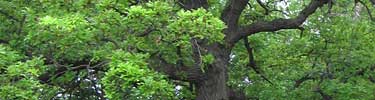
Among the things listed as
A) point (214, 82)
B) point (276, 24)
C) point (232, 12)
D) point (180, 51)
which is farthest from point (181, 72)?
point (276, 24)

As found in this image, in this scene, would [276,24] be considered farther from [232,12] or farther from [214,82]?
[214,82]

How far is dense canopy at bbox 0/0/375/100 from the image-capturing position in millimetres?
6465

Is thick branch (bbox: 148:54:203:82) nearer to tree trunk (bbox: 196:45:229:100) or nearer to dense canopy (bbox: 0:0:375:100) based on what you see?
dense canopy (bbox: 0:0:375:100)

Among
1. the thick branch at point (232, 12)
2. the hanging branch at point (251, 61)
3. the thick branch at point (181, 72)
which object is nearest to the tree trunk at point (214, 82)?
the thick branch at point (181, 72)

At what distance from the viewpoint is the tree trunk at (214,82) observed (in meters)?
8.97

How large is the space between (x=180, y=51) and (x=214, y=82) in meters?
1.36

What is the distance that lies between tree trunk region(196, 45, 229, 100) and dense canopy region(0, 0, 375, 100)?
0.6 inches

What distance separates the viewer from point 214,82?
29.6 ft

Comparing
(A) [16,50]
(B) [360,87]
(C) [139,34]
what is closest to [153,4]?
(C) [139,34]

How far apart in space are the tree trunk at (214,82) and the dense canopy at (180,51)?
0.02m

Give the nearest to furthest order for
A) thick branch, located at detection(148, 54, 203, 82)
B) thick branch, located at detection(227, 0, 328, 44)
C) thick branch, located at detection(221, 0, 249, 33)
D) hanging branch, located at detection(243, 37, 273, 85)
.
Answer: thick branch, located at detection(148, 54, 203, 82), thick branch, located at detection(221, 0, 249, 33), thick branch, located at detection(227, 0, 328, 44), hanging branch, located at detection(243, 37, 273, 85)

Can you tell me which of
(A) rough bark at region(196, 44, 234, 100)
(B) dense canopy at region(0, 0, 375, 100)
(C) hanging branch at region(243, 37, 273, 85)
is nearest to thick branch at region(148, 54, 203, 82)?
(B) dense canopy at region(0, 0, 375, 100)

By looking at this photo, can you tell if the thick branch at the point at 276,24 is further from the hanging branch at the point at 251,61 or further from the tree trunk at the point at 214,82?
the hanging branch at the point at 251,61

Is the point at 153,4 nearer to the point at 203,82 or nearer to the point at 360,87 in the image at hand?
the point at 203,82
